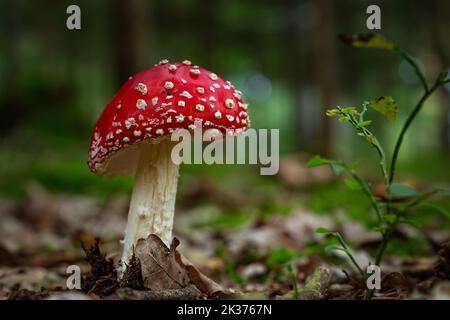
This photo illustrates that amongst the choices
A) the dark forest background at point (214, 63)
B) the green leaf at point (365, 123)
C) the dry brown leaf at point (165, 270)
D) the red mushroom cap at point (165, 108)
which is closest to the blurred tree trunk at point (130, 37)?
the dark forest background at point (214, 63)

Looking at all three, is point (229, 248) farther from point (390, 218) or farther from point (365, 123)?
point (365, 123)

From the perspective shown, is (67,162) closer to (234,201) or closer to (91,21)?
(234,201)

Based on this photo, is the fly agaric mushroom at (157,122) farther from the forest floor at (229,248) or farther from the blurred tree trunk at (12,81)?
the blurred tree trunk at (12,81)

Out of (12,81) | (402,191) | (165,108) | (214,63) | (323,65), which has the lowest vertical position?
(402,191)

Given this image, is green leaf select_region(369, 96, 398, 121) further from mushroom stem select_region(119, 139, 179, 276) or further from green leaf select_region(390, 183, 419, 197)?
mushroom stem select_region(119, 139, 179, 276)

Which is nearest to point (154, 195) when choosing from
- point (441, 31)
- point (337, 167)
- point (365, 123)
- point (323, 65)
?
point (337, 167)

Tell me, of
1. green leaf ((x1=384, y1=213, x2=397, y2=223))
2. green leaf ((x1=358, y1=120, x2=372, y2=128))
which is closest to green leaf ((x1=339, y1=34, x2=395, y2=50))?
green leaf ((x1=358, y1=120, x2=372, y2=128))
